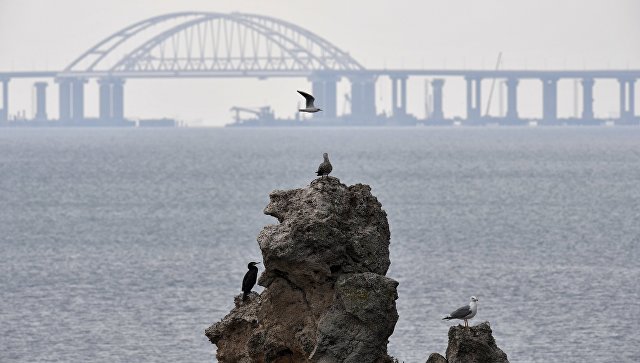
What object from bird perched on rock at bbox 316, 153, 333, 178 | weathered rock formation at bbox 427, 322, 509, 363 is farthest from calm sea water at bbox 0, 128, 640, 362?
bird perched on rock at bbox 316, 153, 333, 178

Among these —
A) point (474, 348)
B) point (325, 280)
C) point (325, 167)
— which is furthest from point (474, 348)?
point (325, 167)

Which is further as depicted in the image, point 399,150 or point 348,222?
point 399,150

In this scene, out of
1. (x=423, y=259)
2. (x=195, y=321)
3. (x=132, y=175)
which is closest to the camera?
(x=195, y=321)

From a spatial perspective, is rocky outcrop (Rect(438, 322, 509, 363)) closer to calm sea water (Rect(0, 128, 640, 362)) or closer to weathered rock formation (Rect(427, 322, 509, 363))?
weathered rock formation (Rect(427, 322, 509, 363))

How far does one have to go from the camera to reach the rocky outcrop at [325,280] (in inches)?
606

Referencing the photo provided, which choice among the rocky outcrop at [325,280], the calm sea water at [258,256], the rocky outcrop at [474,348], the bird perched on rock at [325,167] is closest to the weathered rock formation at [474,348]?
the rocky outcrop at [474,348]

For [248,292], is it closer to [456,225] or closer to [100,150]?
[456,225]

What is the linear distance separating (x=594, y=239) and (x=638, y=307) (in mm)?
21166

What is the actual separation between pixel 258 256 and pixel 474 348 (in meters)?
32.8

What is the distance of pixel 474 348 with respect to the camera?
16.1 m

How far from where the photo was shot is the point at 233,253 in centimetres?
5381

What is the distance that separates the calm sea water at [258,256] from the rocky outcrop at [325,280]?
1700 centimetres

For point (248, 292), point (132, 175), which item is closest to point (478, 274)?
point (248, 292)

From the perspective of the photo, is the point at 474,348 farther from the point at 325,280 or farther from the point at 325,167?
the point at 325,167
